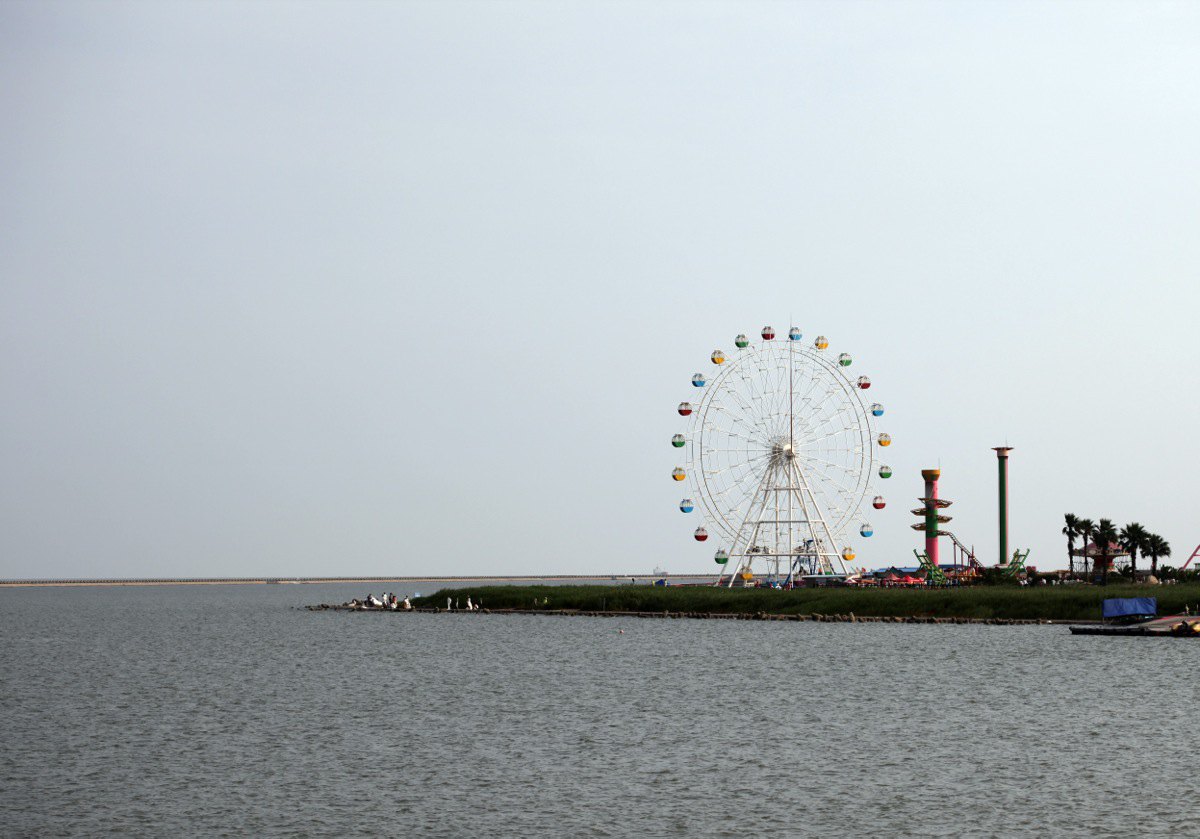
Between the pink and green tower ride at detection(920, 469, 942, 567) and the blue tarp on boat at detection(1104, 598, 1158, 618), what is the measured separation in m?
53.8

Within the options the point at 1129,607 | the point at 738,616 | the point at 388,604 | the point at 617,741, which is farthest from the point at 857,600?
the point at 617,741

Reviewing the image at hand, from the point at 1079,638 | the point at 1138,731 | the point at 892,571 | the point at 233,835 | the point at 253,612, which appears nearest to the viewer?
the point at 233,835

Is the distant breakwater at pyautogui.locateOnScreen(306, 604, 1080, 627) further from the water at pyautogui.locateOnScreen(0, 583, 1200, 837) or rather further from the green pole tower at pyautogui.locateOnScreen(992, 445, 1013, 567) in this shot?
the green pole tower at pyautogui.locateOnScreen(992, 445, 1013, 567)

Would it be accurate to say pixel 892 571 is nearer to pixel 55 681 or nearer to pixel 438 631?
pixel 438 631

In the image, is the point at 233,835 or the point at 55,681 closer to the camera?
the point at 233,835

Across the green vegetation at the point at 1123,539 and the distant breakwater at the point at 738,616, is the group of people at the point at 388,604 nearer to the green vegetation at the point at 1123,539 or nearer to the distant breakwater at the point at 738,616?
the distant breakwater at the point at 738,616

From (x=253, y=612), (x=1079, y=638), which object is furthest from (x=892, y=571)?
(x=253, y=612)

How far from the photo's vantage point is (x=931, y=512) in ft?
516

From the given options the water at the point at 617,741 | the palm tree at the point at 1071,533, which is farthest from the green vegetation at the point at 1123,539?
the water at the point at 617,741

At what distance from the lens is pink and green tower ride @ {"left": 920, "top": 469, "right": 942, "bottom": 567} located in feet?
511

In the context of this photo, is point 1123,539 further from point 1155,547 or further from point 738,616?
point 738,616

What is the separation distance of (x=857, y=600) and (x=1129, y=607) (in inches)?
1173

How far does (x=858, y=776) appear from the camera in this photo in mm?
42562

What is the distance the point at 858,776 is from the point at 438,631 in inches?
3197
